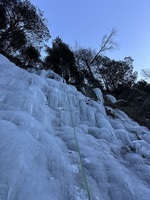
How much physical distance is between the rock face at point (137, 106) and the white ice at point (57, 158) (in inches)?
148

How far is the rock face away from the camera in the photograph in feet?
28.1

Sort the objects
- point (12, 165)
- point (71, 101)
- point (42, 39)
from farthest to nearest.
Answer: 1. point (42, 39)
2. point (71, 101)
3. point (12, 165)

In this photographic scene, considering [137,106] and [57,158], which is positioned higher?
[137,106]

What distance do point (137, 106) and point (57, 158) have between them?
8.70m

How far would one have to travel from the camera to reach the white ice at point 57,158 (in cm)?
210

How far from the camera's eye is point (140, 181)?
2.90 m

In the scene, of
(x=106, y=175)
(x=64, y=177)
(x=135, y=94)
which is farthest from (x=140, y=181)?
(x=135, y=94)

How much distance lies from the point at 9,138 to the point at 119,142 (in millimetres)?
2737

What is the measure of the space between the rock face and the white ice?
3.75m

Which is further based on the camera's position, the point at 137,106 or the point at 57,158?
the point at 137,106

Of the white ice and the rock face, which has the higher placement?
the rock face

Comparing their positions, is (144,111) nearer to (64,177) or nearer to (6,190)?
(64,177)

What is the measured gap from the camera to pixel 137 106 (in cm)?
1043

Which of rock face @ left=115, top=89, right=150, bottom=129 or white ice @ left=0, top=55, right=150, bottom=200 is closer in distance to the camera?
white ice @ left=0, top=55, right=150, bottom=200
